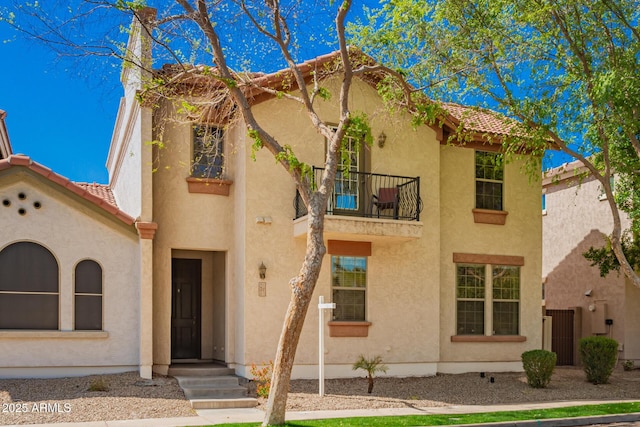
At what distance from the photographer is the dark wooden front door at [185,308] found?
16.1 meters

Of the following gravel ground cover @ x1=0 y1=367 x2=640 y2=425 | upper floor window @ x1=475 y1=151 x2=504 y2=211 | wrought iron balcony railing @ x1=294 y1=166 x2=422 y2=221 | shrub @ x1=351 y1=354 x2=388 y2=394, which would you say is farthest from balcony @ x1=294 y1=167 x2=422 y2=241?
gravel ground cover @ x1=0 y1=367 x2=640 y2=425

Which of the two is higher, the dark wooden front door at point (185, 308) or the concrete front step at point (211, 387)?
the dark wooden front door at point (185, 308)

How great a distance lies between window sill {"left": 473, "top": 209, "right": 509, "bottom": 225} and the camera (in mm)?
17797

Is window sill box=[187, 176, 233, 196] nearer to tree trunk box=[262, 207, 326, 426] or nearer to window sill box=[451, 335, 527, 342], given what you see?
tree trunk box=[262, 207, 326, 426]

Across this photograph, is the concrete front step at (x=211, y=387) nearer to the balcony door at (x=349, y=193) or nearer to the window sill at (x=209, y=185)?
the window sill at (x=209, y=185)

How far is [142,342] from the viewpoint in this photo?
1425 cm

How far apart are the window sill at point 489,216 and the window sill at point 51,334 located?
375 inches

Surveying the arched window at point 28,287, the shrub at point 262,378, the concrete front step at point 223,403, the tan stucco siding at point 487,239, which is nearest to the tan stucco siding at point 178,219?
the shrub at point 262,378

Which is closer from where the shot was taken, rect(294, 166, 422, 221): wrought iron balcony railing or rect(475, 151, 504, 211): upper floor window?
rect(294, 166, 422, 221): wrought iron balcony railing

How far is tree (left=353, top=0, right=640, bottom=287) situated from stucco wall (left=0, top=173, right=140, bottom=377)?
6854 millimetres

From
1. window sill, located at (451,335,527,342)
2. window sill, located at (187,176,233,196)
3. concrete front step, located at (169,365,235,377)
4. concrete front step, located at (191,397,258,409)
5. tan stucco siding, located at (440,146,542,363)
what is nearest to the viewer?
concrete front step, located at (191,397,258,409)

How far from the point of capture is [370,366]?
14.3 metres

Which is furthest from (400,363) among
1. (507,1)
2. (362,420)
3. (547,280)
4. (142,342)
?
(547,280)

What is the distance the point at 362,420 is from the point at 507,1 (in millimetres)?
9098
